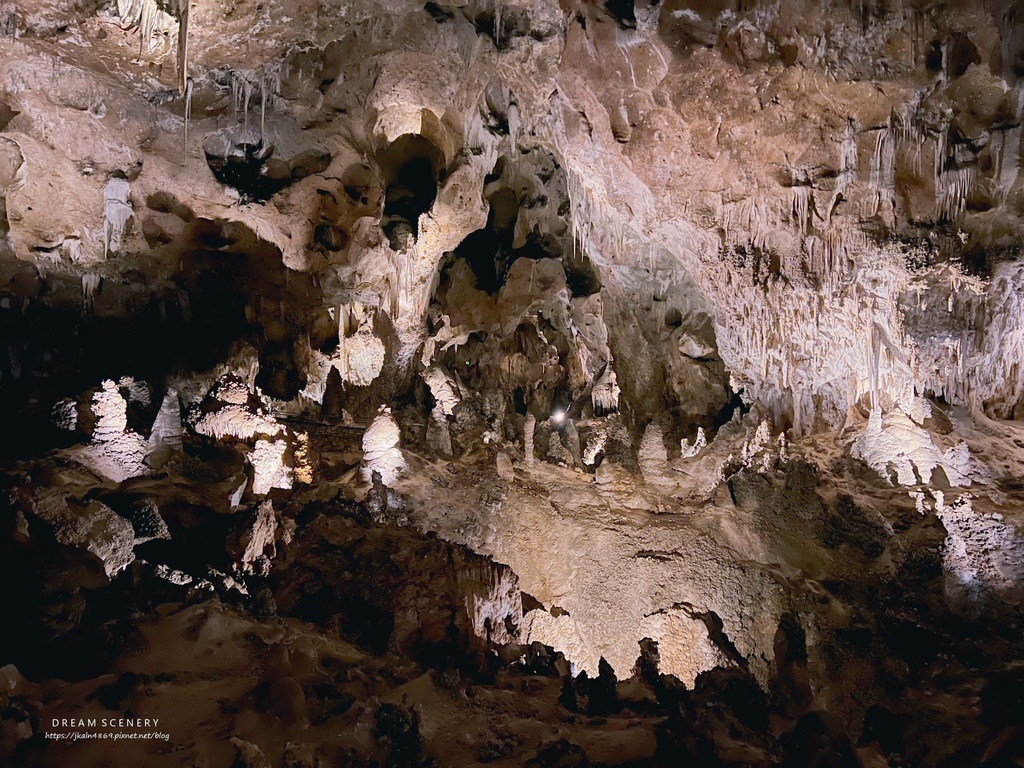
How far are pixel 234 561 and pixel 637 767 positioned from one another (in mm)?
4425

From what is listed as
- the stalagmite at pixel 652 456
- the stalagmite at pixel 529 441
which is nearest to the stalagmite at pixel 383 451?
the stalagmite at pixel 529 441

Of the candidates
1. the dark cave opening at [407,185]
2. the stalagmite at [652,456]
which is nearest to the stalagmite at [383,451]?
the dark cave opening at [407,185]

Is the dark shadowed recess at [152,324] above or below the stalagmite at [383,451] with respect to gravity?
above

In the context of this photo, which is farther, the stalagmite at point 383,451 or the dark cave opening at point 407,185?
the dark cave opening at point 407,185

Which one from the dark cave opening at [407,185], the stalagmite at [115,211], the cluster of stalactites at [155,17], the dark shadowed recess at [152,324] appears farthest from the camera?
the dark shadowed recess at [152,324]

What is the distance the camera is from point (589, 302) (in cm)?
1170

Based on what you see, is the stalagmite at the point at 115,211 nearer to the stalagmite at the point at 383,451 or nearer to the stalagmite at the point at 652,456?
the stalagmite at the point at 383,451

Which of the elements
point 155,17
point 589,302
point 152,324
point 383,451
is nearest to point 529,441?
point 383,451

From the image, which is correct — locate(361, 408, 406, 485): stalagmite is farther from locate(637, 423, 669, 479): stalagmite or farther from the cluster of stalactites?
the cluster of stalactites

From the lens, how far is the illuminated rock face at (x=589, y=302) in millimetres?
5852

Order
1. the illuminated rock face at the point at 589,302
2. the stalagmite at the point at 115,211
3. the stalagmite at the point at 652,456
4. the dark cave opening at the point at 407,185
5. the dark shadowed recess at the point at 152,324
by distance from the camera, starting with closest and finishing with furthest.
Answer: the illuminated rock face at the point at 589,302
the stalagmite at the point at 115,211
the dark cave opening at the point at 407,185
the stalagmite at the point at 652,456
the dark shadowed recess at the point at 152,324

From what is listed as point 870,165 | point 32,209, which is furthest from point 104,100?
point 870,165

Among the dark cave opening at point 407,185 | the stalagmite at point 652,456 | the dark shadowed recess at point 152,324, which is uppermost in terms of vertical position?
the dark cave opening at point 407,185

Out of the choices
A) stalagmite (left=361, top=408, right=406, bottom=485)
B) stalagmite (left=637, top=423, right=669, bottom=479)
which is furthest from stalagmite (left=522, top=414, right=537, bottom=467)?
stalagmite (left=361, top=408, right=406, bottom=485)
